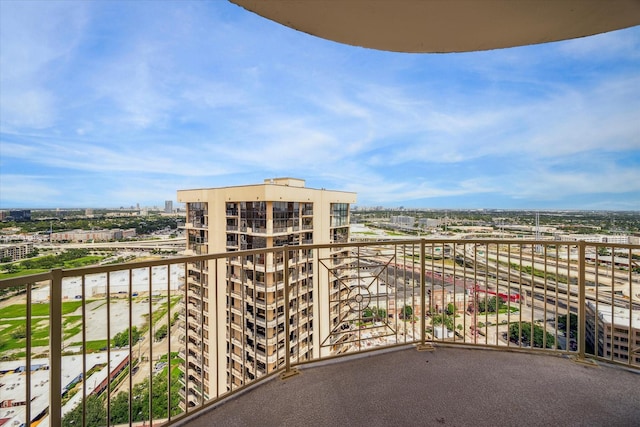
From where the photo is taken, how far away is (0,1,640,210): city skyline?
429 inches

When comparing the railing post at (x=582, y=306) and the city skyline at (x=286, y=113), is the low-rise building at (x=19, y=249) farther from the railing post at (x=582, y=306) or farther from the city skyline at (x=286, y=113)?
the railing post at (x=582, y=306)

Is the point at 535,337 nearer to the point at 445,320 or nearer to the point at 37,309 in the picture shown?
the point at 445,320

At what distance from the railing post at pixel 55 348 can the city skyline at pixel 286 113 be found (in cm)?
226

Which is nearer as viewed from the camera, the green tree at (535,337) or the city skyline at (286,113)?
the green tree at (535,337)

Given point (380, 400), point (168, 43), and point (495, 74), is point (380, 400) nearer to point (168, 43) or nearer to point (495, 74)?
point (495, 74)

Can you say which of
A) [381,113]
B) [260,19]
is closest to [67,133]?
[381,113]

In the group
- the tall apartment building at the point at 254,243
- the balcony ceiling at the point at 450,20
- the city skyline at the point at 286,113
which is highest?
the city skyline at the point at 286,113

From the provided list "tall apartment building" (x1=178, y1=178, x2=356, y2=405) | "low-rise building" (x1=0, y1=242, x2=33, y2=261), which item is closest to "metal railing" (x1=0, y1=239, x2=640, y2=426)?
"low-rise building" (x1=0, y1=242, x2=33, y2=261)

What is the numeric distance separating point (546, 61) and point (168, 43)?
19.8 meters

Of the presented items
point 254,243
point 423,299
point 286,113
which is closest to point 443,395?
point 423,299

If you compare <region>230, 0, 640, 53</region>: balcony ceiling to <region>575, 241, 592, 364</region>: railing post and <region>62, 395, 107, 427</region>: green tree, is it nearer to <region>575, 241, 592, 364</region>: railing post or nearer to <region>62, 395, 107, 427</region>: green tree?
<region>575, 241, 592, 364</region>: railing post

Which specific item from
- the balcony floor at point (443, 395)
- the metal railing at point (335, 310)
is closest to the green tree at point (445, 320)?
the metal railing at point (335, 310)

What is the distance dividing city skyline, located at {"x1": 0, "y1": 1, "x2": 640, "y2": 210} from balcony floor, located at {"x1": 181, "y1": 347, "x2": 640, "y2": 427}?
10.1 ft

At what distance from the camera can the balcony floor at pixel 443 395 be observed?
1.88 metres
